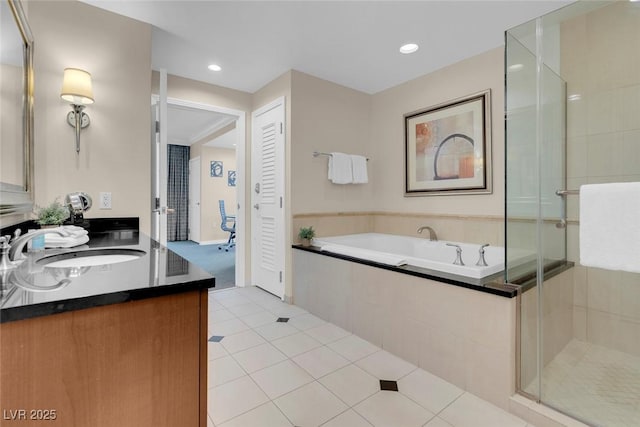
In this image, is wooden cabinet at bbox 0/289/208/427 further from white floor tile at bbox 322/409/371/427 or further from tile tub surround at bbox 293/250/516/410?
tile tub surround at bbox 293/250/516/410

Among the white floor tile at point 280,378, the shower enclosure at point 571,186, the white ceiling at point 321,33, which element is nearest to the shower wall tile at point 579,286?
the shower enclosure at point 571,186

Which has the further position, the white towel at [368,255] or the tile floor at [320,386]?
the white towel at [368,255]

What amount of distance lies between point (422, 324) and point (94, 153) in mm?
2426

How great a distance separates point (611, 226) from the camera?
4.35 ft

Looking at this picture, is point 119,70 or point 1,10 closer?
point 1,10

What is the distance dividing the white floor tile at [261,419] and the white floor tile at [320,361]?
1.16 ft

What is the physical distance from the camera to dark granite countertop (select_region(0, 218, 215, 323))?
609 mm

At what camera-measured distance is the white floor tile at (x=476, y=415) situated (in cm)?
139

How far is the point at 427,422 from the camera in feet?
4.56

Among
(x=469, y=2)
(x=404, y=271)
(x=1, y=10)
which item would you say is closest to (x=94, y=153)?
(x=1, y=10)

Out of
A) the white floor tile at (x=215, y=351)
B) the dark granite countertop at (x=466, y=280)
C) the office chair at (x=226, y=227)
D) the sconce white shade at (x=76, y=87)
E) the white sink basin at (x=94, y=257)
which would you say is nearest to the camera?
the white sink basin at (x=94, y=257)

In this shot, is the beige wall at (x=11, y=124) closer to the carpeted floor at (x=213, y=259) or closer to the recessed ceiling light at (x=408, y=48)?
the carpeted floor at (x=213, y=259)

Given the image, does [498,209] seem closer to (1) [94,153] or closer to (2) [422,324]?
(2) [422,324]

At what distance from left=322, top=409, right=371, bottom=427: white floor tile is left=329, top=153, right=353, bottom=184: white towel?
217cm
